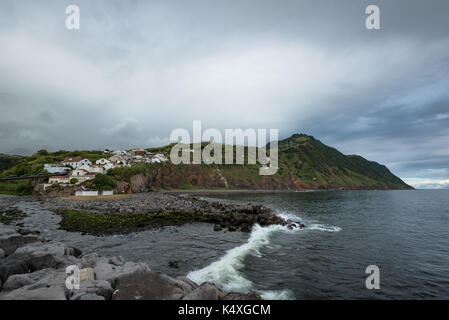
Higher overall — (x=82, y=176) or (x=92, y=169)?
(x=92, y=169)

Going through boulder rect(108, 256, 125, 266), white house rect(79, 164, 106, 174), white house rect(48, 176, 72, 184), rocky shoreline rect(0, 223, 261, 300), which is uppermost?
white house rect(79, 164, 106, 174)

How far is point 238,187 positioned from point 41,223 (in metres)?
134

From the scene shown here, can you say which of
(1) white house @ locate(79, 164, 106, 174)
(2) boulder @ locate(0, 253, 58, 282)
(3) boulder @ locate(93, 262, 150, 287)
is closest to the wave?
(3) boulder @ locate(93, 262, 150, 287)

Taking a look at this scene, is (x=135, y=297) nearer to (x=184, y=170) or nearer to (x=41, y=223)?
(x=41, y=223)

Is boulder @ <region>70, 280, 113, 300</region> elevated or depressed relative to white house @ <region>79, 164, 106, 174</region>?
depressed

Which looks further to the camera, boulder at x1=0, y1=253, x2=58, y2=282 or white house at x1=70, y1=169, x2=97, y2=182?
white house at x1=70, y1=169, x2=97, y2=182

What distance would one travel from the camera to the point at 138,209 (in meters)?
38.3

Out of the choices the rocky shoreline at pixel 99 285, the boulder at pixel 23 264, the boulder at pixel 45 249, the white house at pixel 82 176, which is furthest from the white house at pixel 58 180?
the rocky shoreline at pixel 99 285

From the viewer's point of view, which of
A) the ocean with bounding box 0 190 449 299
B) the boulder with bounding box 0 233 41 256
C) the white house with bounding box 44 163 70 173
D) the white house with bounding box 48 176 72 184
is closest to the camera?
the ocean with bounding box 0 190 449 299

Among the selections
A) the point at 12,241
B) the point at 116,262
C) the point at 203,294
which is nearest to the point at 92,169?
the point at 12,241

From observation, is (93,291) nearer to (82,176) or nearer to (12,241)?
(12,241)

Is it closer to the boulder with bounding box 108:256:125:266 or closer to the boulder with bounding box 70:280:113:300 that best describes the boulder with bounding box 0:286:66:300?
the boulder with bounding box 70:280:113:300

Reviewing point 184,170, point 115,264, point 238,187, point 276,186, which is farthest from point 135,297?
point 276,186

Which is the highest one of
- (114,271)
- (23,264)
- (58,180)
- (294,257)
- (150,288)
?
(58,180)
